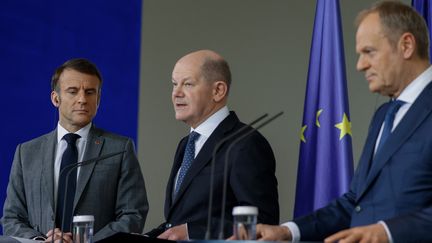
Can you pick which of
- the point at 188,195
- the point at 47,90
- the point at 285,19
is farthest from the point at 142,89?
the point at 188,195

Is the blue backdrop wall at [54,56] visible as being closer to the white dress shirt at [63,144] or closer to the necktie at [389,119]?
the white dress shirt at [63,144]

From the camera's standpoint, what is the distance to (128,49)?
Answer: 7059 mm

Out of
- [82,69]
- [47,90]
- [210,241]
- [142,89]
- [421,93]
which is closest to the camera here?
[210,241]

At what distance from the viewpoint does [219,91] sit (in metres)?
4.61

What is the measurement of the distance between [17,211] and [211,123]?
1.22m

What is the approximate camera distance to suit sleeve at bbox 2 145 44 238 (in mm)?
4742

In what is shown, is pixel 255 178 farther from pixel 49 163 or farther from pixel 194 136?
pixel 49 163

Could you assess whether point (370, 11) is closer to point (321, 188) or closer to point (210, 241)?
point (210, 241)

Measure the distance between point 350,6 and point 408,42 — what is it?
3.42 metres

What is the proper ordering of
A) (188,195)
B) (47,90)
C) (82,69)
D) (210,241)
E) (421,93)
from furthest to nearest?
1. (47,90)
2. (82,69)
3. (188,195)
4. (421,93)
5. (210,241)

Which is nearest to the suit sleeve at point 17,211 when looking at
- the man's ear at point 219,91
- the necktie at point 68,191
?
the necktie at point 68,191

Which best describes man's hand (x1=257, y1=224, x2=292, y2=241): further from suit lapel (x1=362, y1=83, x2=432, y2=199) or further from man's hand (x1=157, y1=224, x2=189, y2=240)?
man's hand (x1=157, y1=224, x2=189, y2=240)

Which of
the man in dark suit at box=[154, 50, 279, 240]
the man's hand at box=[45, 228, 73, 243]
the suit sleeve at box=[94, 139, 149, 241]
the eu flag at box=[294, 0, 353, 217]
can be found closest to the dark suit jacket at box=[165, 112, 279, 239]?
the man in dark suit at box=[154, 50, 279, 240]

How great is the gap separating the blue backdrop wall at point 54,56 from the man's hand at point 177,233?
270 centimetres
